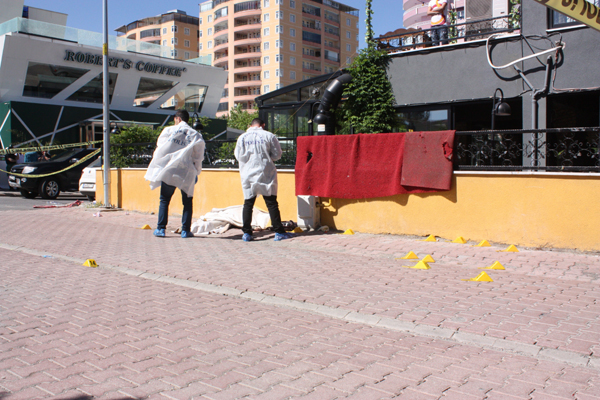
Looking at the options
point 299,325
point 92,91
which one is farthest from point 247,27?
point 299,325

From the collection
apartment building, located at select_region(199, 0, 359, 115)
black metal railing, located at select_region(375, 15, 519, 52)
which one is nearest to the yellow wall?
black metal railing, located at select_region(375, 15, 519, 52)

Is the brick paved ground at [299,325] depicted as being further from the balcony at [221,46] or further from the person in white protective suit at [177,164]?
the balcony at [221,46]

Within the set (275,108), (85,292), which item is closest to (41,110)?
(275,108)

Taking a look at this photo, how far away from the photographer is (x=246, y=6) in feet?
291

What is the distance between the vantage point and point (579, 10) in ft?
21.1

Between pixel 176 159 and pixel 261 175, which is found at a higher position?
pixel 176 159

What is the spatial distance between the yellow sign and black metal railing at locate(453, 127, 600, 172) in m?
1.39

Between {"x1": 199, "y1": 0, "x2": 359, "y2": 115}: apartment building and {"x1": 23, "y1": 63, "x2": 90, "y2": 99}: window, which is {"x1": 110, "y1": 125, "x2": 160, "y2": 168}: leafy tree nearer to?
{"x1": 23, "y1": 63, "x2": 90, "y2": 99}: window

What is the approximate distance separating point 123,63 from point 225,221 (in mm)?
28909

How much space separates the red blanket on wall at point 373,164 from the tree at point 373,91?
15.2 ft

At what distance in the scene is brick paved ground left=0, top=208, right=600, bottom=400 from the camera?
323 centimetres

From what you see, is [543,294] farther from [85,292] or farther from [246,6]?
[246,6]

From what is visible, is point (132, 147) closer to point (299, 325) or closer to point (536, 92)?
point (536, 92)

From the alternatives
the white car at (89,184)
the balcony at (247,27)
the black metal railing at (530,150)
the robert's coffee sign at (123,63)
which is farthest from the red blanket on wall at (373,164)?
the balcony at (247,27)
